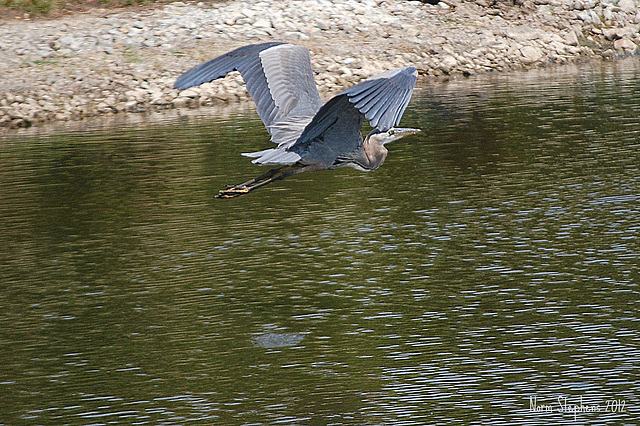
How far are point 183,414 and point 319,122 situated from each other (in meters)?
3.35

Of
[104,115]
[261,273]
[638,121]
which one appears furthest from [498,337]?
[104,115]

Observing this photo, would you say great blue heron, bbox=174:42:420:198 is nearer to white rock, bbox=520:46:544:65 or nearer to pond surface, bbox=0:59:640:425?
pond surface, bbox=0:59:640:425

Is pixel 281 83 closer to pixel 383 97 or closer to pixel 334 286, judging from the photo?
pixel 334 286

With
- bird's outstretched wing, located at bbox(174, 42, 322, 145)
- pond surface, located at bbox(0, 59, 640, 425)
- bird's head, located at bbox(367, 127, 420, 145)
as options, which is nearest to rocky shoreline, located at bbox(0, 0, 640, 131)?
pond surface, located at bbox(0, 59, 640, 425)

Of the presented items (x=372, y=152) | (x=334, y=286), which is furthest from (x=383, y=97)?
(x=334, y=286)

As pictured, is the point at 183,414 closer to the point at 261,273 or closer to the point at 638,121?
the point at 261,273

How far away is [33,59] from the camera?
95.2 ft

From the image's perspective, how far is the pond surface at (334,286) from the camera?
344 inches

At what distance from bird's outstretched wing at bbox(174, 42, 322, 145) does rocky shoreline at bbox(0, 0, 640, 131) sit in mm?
17393

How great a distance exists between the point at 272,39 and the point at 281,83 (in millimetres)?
20129

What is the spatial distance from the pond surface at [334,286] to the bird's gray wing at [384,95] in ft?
7.37

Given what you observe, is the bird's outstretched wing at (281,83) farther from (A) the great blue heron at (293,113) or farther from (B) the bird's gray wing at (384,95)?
(B) the bird's gray wing at (384,95)

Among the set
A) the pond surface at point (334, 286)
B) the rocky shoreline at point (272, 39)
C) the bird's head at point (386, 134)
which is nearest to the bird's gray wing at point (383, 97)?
the bird's head at point (386, 134)

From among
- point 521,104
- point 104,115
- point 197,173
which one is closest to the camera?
point 197,173
